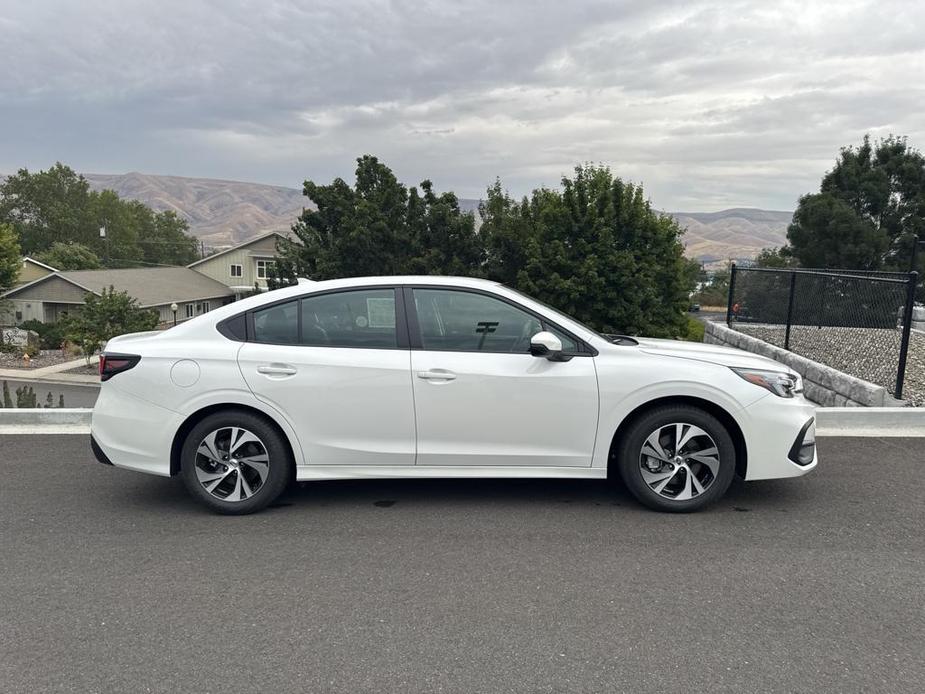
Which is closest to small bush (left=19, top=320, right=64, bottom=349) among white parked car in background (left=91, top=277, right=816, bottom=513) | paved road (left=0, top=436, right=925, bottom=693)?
paved road (left=0, top=436, right=925, bottom=693)

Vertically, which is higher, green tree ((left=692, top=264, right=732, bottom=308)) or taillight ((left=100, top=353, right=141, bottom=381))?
taillight ((left=100, top=353, right=141, bottom=381))

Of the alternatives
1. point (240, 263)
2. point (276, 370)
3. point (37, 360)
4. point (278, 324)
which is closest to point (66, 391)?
point (37, 360)

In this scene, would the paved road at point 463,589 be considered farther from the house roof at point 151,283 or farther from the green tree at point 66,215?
the green tree at point 66,215

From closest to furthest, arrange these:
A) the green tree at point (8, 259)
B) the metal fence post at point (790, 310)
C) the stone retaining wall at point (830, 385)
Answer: the stone retaining wall at point (830, 385)
the metal fence post at point (790, 310)
the green tree at point (8, 259)

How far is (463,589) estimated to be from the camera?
3508 millimetres

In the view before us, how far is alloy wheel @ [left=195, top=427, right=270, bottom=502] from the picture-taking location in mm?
4473

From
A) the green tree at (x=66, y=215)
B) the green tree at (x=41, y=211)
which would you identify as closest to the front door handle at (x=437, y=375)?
the green tree at (x=66, y=215)

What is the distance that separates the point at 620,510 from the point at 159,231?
4771 inches

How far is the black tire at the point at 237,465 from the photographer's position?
4465mm

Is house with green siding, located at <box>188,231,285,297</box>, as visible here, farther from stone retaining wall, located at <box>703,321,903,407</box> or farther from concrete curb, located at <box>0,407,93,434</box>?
concrete curb, located at <box>0,407,93,434</box>

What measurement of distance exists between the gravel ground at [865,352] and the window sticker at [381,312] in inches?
240

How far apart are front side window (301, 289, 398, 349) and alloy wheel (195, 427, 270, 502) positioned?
2.45 ft

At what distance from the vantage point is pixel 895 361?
9.38 meters

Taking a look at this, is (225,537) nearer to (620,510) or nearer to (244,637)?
(244,637)
